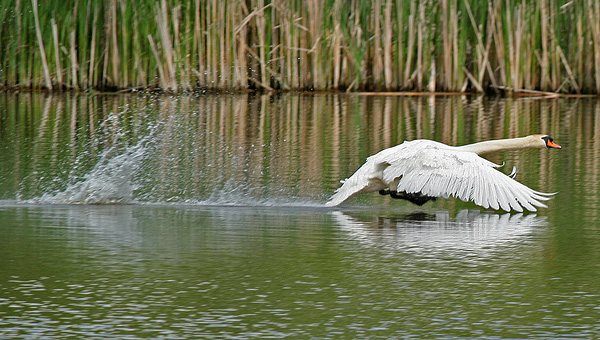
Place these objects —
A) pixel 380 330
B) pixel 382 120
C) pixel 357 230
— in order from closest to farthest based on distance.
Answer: pixel 380 330
pixel 357 230
pixel 382 120

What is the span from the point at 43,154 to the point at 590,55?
1024cm

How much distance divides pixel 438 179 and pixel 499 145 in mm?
1059

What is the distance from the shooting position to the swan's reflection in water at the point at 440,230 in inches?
268

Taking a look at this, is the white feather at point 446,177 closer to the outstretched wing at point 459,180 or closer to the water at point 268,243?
the outstretched wing at point 459,180

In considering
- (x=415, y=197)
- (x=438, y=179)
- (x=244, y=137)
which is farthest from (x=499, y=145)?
(x=244, y=137)

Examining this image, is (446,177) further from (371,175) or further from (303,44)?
(303,44)

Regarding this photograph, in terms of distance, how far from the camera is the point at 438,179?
805cm

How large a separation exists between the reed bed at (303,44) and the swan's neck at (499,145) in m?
8.84

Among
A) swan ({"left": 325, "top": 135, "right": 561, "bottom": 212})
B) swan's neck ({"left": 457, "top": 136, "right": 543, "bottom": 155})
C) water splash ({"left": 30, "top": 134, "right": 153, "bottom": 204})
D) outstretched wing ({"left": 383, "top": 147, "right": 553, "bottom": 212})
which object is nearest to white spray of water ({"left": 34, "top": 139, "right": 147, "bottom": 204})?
water splash ({"left": 30, "top": 134, "right": 153, "bottom": 204})

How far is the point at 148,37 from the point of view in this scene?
1772 centimetres

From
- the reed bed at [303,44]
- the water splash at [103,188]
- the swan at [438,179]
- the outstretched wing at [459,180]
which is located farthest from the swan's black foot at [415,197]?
the reed bed at [303,44]

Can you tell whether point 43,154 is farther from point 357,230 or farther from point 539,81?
point 539,81

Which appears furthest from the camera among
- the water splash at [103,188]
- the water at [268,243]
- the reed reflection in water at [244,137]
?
the reed reflection in water at [244,137]

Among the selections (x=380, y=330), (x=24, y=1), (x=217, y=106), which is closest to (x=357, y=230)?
(x=380, y=330)
